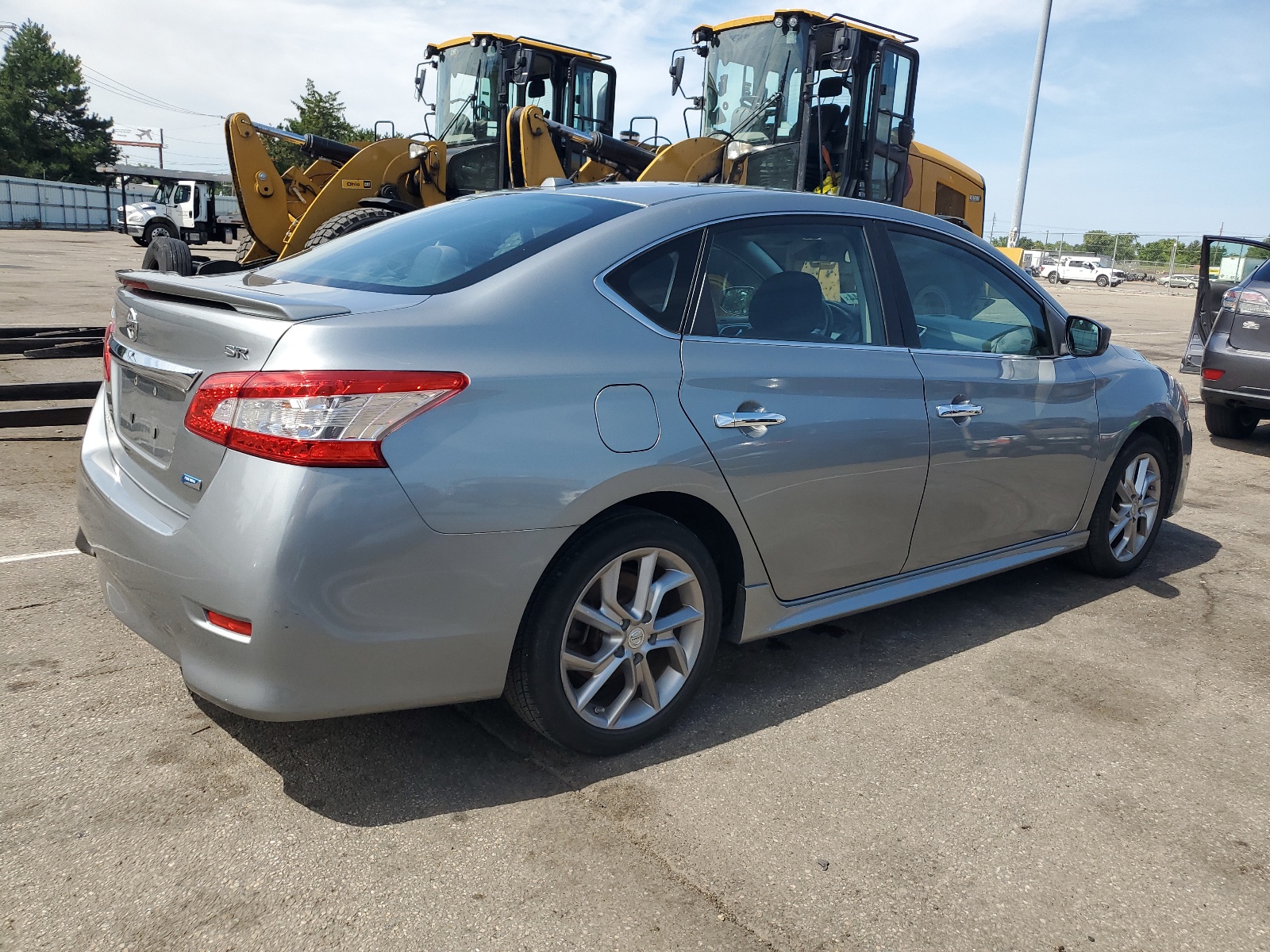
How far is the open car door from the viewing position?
8.46 metres

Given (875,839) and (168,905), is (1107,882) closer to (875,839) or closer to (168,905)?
(875,839)

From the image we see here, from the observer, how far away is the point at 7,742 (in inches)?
110

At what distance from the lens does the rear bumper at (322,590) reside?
2.29 metres

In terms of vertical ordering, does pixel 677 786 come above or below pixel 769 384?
below

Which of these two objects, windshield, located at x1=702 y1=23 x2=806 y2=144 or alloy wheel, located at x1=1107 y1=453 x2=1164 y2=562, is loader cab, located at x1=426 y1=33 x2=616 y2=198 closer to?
windshield, located at x1=702 y1=23 x2=806 y2=144

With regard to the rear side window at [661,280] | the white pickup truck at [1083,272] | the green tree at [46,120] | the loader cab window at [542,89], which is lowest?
the rear side window at [661,280]

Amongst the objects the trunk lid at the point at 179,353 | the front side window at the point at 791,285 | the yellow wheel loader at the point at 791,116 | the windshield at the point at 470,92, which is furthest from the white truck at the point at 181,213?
the front side window at the point at 791,285

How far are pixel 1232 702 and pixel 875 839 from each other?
5.69 feet

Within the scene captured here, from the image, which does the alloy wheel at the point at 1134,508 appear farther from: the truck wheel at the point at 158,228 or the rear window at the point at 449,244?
the truck wheel at the point at 158,228

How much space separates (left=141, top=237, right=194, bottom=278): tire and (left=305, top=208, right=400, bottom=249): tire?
1126 millimetres

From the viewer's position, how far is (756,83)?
11.0m

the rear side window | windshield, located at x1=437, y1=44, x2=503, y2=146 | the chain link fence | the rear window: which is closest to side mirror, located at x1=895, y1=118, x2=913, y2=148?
windshield, located at x1=437, y1=44, x2=503, y2=146

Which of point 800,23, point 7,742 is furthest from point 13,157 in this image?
point 7,742

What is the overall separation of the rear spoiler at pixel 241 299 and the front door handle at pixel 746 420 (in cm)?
108
